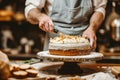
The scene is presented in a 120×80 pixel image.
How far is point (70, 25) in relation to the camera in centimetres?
228

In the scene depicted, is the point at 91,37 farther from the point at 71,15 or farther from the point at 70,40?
the point at 71,15

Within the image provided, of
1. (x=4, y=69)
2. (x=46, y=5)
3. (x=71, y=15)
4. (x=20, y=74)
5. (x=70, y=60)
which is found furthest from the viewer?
(x=46, y=5)

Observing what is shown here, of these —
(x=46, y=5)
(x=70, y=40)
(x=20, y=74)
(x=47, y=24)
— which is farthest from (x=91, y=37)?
(x=20, y=74)

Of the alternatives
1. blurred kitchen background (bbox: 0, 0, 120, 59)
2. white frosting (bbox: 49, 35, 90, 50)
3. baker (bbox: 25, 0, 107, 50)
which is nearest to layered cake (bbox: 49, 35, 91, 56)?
white frosting (bbox: 49, 35, 90, 50)

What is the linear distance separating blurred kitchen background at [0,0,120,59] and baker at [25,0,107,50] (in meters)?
1.79

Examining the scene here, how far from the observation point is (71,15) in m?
2.29

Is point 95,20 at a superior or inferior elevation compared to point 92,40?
superior

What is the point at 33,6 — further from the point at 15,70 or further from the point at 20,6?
the point at 20,6

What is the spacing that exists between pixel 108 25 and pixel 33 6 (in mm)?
2069

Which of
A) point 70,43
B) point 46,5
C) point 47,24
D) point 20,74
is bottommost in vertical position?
point 20,74

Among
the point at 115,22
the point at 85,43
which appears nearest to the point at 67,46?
the point at 85,43

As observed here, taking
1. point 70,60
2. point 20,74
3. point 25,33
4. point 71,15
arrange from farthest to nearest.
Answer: point 25,33 → point 71,15 → point 70,60 → point 20,74

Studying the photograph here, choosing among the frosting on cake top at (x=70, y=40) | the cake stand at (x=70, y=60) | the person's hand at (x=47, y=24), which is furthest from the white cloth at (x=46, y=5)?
the cake stand at (x=70, y=60)

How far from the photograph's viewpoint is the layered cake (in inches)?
74.7
